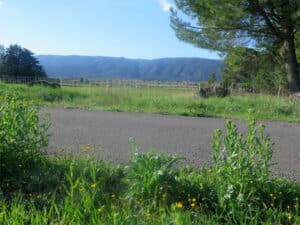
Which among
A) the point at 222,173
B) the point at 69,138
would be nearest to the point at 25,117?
the point at 222,173

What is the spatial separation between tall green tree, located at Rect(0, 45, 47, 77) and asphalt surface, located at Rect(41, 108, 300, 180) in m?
47.7

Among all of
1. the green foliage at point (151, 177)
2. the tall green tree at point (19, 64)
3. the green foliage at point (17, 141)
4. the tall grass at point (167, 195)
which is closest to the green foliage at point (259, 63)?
the green foliage at point (17, 141)

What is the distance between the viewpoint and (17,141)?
14.2 ft

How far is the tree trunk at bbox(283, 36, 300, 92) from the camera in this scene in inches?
784

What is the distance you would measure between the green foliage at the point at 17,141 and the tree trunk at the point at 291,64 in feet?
58.6

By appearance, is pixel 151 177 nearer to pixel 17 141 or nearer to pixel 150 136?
pixel 17 141

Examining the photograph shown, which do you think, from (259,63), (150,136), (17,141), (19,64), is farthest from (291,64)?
(19,64)

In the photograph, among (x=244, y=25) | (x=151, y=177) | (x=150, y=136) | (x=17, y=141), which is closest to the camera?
(x=151, y=177)

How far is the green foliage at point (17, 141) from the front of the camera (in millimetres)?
4238

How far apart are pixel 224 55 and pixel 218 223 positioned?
20.4m

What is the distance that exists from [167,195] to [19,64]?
57188 mm

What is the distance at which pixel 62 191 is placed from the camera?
376 centimetres

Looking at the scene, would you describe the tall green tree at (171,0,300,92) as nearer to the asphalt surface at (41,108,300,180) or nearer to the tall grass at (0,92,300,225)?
the asphalt surface at (41,108,300,180)

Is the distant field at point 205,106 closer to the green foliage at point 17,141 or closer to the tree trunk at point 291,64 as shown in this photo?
the green foliage at point 17,141
